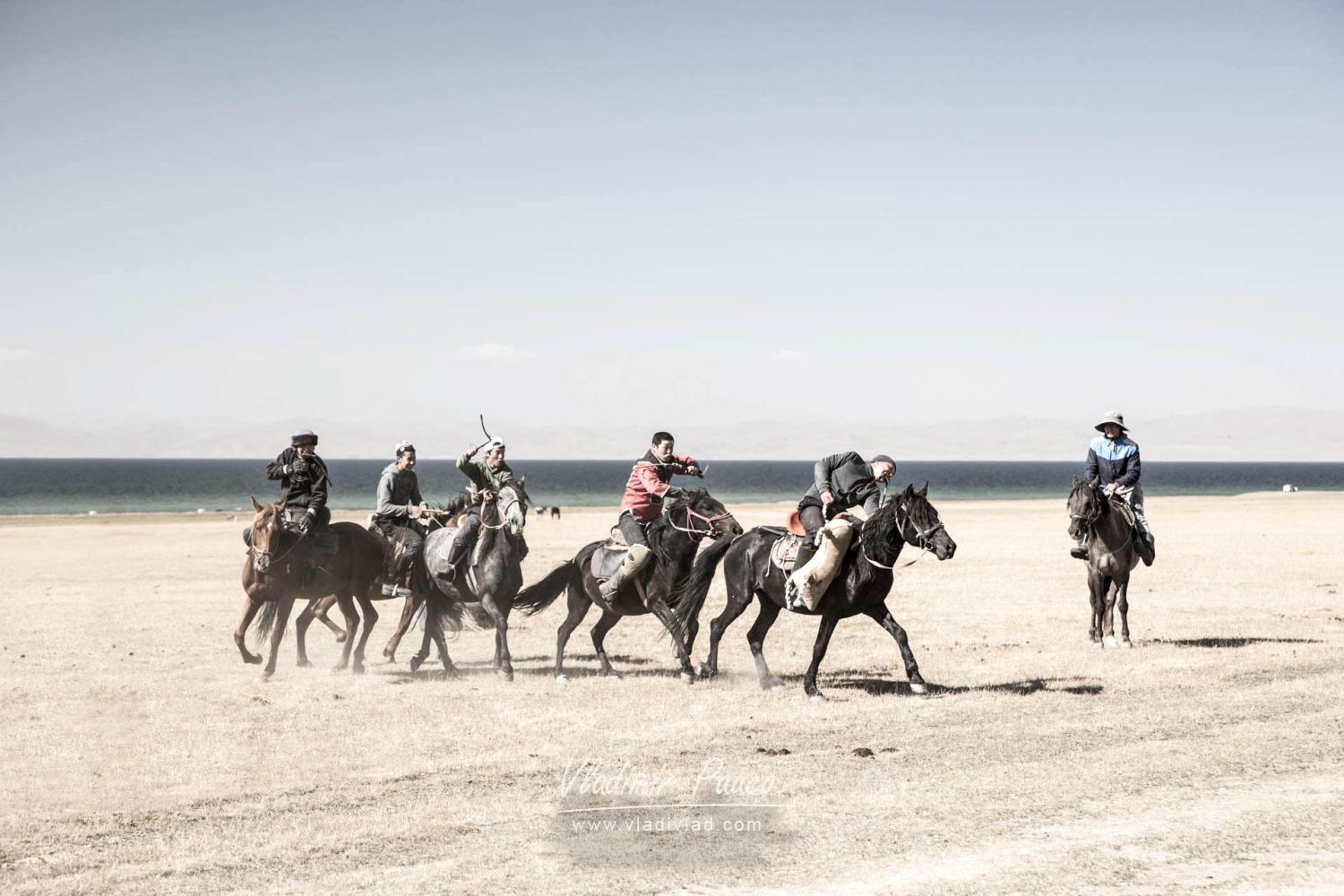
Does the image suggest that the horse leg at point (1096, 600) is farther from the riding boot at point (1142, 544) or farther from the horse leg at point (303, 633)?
the horse leg at point (303, 633)

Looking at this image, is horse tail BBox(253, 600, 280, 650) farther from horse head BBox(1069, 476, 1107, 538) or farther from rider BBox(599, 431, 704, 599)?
horse head BBox(1069, 476, 1107, 538)

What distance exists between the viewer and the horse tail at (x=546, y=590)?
49.6ft

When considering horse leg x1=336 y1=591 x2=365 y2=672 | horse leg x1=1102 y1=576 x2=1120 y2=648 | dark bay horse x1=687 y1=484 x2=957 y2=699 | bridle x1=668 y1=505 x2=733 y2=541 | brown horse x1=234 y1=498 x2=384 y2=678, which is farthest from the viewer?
horse leg x1=1102 y1=576 x2=1120 y2=648

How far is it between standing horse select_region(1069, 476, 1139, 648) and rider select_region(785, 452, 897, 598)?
13.9 feet

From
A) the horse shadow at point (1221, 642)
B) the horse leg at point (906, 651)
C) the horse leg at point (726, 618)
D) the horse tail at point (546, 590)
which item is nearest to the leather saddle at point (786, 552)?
the horse leg at point (726, 618)

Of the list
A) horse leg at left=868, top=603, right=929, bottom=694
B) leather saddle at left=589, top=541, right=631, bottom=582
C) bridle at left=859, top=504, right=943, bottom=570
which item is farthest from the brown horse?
bridle at left=859, top=504, right=943, bottom=570

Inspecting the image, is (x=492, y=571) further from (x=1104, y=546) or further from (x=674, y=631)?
(x=1104, y=546)

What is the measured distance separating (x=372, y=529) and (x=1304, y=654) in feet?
41.0

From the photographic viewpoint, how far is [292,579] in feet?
49.4

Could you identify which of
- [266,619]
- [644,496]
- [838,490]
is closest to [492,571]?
[644,496]

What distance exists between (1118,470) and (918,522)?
241 inches

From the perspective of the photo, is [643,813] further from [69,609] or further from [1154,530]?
[1154,530]

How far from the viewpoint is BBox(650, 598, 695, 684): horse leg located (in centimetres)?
1400

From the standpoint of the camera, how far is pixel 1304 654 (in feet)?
50.8
